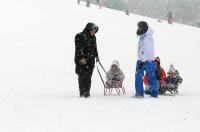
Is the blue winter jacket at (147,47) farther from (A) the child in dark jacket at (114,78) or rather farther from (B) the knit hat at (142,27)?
(A) the child in dark jacket at (114,78)

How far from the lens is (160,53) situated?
31156mm

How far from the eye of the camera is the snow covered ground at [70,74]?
10.9m

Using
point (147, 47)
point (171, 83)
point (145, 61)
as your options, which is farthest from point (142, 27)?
point (171, 83)

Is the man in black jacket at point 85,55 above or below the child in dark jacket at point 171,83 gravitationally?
above

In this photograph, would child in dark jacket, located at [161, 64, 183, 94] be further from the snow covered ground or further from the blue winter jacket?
the blue winter jacket

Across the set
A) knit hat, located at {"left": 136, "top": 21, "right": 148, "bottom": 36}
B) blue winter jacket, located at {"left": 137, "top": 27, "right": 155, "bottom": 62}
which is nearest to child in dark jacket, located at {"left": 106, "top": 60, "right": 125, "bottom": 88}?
blue winter jacket, located at {"left": 137, "top": 27, "right": 155, "bottom": 62}

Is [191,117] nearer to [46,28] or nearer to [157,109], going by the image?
[157,109]

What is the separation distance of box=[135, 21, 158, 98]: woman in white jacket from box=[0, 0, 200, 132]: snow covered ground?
11.5 inches

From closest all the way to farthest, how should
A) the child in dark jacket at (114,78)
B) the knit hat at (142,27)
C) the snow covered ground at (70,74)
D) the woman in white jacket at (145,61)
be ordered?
1. the snow covered ground at (70,74)
2. the knit hat at (142,27)
3. the woman in white jacket at (145,61)
4. the child in dark jacket at (114,78)

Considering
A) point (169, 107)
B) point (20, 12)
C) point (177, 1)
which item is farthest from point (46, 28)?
point (177, 1)

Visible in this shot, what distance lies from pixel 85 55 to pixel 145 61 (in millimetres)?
1557

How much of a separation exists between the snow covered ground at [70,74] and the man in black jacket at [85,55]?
476mm

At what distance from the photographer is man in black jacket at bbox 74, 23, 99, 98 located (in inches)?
570

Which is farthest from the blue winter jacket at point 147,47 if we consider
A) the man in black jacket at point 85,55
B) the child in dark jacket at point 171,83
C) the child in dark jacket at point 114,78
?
the child in dark jacket at point 171,83
